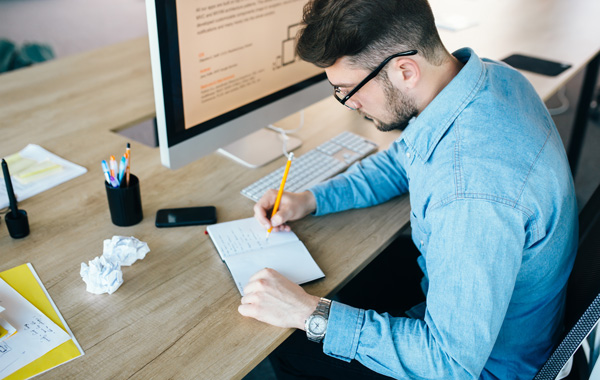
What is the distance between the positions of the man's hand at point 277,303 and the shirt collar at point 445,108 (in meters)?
0.34

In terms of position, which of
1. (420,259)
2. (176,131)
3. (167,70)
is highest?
(167,70)

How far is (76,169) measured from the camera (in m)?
1.34

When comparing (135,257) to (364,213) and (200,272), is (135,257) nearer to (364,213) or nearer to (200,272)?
(200,272)

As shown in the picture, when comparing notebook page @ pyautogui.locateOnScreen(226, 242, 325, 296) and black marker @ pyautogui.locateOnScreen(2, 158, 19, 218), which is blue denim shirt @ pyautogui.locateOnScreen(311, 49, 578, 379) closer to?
notebook page @ pyautogui.locateOnScreen(226, 242, 325, 296)

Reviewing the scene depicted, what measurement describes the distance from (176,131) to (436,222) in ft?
2.04

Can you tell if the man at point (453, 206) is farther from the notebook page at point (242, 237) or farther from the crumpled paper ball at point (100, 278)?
the crumpled paper ball at point (100, 278)

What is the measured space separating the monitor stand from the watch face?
→ 58 centimetres

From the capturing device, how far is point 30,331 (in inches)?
35.1

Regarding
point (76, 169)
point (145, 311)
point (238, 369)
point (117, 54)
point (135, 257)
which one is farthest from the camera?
point (117, 54)

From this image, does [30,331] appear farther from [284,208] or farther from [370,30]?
[370,30]

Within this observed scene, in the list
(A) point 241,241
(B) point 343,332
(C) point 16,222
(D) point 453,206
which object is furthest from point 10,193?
(D) point 453,206

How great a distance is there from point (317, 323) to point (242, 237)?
11.4 inches

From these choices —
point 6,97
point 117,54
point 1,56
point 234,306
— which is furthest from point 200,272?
point 1,56

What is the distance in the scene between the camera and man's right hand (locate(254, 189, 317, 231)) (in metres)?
1.16
